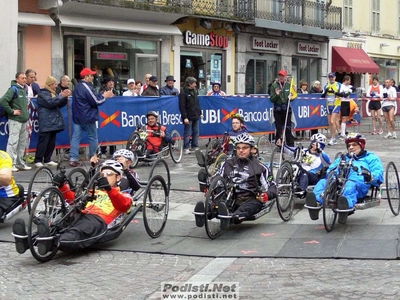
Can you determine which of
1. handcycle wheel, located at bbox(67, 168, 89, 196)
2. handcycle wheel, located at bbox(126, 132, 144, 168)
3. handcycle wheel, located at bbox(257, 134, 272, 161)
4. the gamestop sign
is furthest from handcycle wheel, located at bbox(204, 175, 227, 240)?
the gamestop sign

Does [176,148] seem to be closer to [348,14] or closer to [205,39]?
[205,39]

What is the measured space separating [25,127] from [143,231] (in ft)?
18.9

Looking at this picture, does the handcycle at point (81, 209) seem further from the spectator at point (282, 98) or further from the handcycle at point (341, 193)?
the spectator at point (282, 98)

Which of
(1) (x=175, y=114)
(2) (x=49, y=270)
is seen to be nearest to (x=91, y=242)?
(2) (x=49, y=270)

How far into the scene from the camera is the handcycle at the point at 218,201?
8328 millimetres

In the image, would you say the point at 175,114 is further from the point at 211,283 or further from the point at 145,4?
the point at 211,283

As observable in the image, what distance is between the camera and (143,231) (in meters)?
9.05

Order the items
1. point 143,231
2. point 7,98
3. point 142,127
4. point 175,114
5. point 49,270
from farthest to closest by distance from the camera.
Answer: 1. point 175,114
2. point 142,127
3. point 7,98
4. point 143,231
5. point 49,270

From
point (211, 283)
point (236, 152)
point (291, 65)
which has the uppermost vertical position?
point (291, 65)

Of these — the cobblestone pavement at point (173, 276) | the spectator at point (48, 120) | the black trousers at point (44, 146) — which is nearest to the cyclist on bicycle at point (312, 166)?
the cobblestone pavement at point (173, 276)

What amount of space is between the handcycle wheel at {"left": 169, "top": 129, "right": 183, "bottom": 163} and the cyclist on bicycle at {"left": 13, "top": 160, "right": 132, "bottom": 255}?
667 cm

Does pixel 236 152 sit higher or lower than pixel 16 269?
higher

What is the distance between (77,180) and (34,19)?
1159cm

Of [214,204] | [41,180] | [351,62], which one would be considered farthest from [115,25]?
[351,62]
